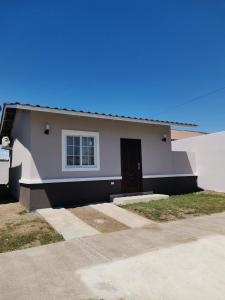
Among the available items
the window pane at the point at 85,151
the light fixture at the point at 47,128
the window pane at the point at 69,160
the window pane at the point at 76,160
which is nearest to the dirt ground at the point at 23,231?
the window pane at the point at 69,160

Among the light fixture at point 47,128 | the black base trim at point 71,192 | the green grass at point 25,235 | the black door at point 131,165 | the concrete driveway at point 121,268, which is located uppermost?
the light fixture at point 47,128

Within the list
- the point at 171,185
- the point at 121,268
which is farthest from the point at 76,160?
the point at 121,268

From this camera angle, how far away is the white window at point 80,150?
8.95 metres

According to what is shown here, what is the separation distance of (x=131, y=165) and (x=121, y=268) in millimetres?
6900

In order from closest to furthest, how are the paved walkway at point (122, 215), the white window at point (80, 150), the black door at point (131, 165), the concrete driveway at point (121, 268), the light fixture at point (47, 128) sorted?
the concrete driveway at point (121, 268) → the paved walkway at point (122, 215) → the light fixture at point (47, 128) → the white window at point (80, 150) → the black door at point (131, 165)

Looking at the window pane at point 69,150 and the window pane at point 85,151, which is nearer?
the window pane at point 69,150

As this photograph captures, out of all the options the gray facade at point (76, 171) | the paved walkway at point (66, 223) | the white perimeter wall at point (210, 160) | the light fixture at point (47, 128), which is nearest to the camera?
the paved walkway at point (66, 223)

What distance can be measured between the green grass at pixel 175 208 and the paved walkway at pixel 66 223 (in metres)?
2.08

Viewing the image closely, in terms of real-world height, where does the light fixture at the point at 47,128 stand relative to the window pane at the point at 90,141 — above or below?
above

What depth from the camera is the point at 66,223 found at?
6359 millimetres

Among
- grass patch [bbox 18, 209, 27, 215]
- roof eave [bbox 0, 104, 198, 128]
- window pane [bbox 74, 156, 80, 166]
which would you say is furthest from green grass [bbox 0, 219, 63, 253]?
roof eave [bbox 0, 104, 198, 128]

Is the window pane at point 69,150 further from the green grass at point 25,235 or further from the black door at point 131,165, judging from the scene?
the green grass at point 25,235

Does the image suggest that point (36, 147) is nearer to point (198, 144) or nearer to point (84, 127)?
point (84, 127)

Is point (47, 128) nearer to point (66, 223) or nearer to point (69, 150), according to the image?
point (69, 150)
